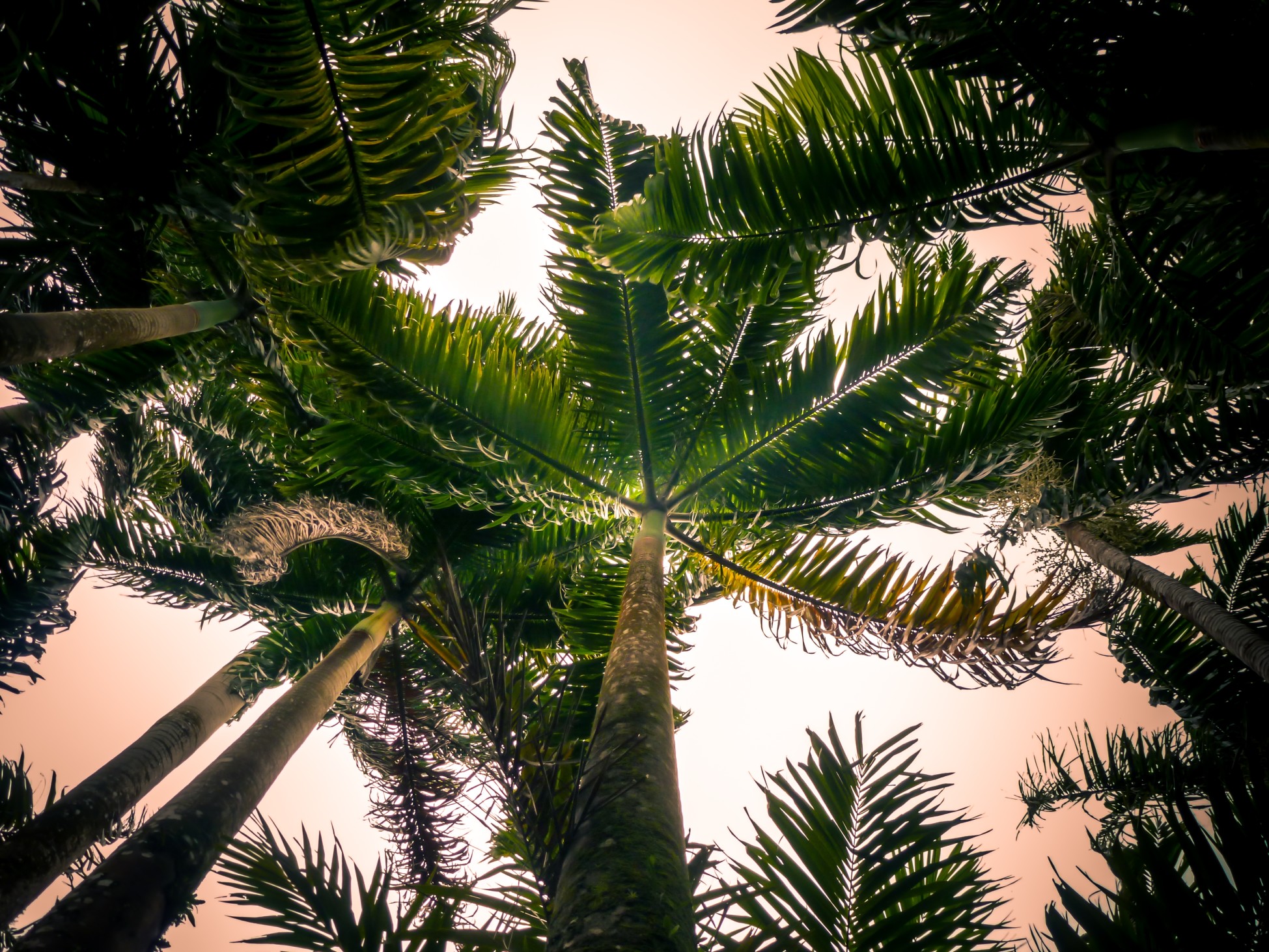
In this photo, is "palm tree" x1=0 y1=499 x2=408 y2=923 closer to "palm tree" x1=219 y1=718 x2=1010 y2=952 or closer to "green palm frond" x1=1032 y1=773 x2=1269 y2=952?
"palm tree" x1=219 y1=718 x2=1010 y2=952

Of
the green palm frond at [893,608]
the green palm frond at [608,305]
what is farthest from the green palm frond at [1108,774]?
the green palm frond at [608,305]

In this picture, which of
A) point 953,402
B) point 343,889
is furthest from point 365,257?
point 953,402

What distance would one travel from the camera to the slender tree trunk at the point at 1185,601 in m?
3.27

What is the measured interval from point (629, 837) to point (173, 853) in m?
1.57

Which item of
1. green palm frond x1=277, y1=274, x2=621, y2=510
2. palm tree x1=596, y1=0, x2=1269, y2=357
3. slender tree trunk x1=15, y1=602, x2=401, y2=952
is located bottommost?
slender tree trunk x1=15, y1=602, x2=401, y2=952

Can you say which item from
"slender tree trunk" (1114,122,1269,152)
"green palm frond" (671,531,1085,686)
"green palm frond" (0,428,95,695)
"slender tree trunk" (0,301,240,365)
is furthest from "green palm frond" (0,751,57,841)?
"slender tree trunk" (1114,122,1269,152)

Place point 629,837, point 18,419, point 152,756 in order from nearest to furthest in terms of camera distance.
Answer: point 629,837
point 152,756
point 18,419

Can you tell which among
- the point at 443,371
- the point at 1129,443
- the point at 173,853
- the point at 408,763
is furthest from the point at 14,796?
the point at 1129,443

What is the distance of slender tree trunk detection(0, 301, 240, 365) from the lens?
164cm

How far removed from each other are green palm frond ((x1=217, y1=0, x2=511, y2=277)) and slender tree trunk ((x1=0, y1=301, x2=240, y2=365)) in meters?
0.47

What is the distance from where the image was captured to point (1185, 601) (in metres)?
Result: 3.95

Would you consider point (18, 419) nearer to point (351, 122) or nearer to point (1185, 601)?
point (351, 122)

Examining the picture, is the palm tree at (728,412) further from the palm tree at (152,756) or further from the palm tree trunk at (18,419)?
the palm tree trunk at (18,419)

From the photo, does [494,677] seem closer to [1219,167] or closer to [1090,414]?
[1219,167]
